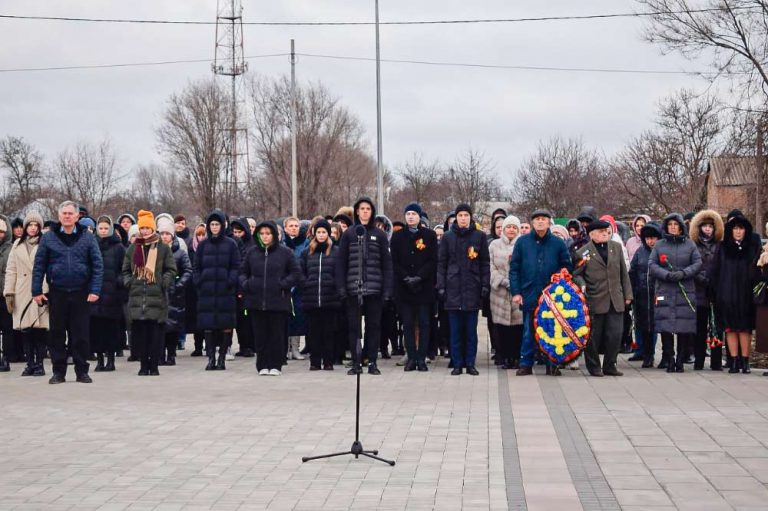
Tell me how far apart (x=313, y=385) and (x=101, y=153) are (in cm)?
5747

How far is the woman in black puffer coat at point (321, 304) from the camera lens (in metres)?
15.7

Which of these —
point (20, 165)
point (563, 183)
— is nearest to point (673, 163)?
point (563, 183)

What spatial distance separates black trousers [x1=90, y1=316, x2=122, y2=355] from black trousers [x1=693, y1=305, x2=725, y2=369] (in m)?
7.75

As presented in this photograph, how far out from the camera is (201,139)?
61125 millimetres

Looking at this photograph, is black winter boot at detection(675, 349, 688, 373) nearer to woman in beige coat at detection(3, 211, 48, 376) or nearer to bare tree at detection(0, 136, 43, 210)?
woman in beige coat at detection(3, 211, 48, 376)

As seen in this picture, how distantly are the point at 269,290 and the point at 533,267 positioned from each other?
11.0 ft

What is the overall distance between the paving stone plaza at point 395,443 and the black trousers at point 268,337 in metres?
0.60

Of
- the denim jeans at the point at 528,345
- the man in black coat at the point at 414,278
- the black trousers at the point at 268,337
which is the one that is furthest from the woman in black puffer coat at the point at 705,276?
the black trousers at the point at 268,337

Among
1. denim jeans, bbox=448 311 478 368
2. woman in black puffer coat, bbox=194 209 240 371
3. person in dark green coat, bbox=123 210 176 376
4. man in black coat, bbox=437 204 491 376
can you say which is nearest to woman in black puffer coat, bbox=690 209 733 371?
man in black coat, bbox=437 204 491 376

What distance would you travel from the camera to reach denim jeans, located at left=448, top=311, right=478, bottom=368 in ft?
48.7

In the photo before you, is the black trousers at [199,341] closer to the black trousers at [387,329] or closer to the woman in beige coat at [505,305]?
the black trousers at [387,329]

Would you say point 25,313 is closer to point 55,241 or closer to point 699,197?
point 55,241

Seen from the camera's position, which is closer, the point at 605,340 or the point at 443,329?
the point at 605,340

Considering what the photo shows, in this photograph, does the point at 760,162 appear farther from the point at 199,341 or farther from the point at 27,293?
the point at 27,293
